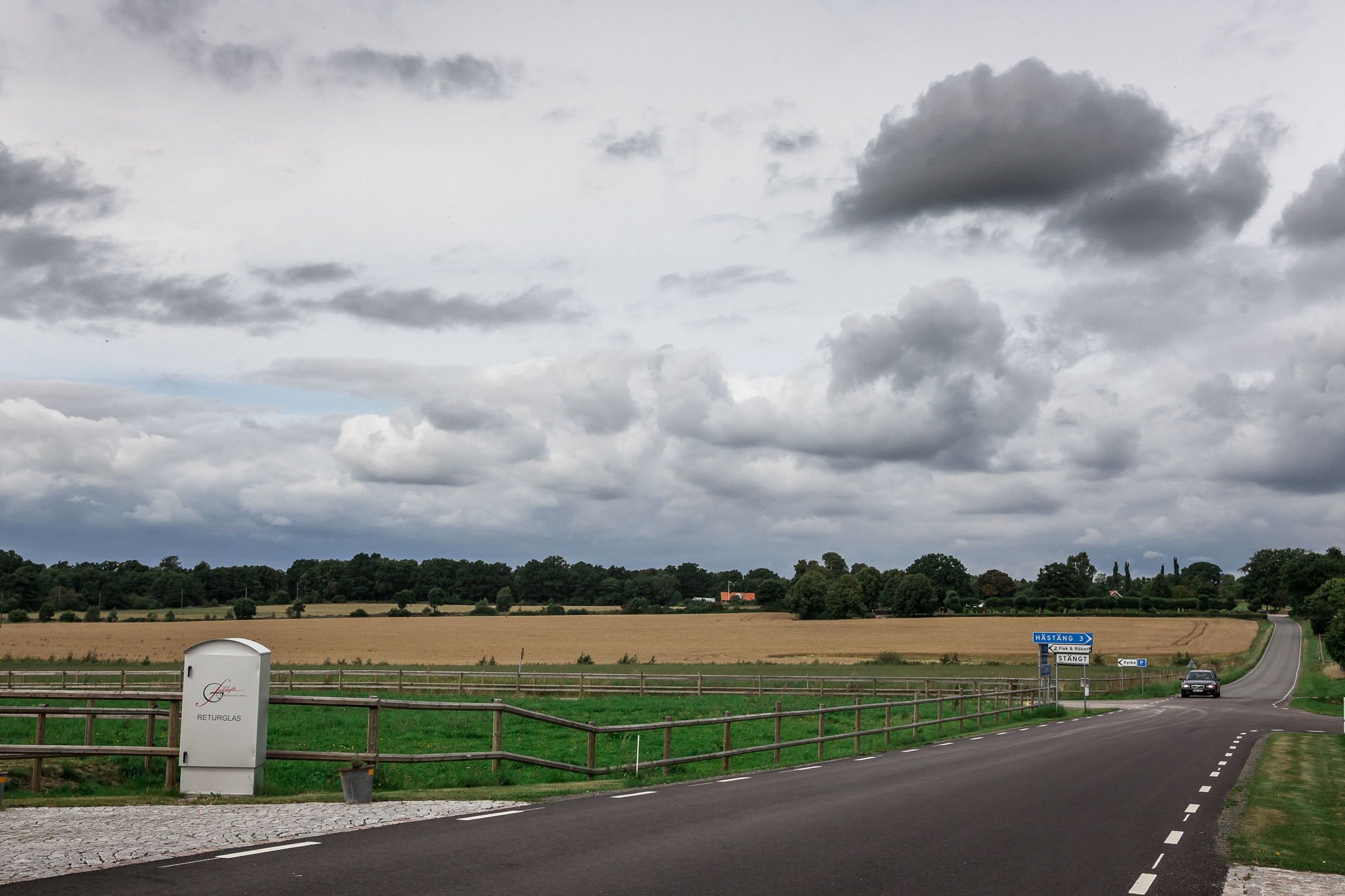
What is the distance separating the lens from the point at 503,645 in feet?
289

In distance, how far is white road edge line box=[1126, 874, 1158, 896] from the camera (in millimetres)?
8359

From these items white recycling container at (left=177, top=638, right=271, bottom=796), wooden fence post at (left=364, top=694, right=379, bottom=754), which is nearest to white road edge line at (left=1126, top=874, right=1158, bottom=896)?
wooden fence post at (left=364, top=694, right=379, bottom=754)

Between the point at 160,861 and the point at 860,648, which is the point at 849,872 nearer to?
the point at 160,861

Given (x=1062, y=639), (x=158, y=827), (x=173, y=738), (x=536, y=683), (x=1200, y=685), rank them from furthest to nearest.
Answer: (x=1200, y=685) < (x=536, y=683) < (x=1062, y=639) < (x=173, y=738) < (x=158, y=827)

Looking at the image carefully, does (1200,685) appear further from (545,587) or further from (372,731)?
(545,587)

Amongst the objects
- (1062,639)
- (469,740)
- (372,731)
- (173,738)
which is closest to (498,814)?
(372,731)

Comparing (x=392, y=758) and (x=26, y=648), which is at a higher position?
(x=392, y=758)

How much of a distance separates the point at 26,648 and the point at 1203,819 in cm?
8580

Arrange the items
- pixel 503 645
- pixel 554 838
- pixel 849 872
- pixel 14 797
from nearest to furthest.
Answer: pixel 849 872 < pixel 554 838 < pixel 14 797 < pixel 503 645

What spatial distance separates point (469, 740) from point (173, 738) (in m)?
12.1

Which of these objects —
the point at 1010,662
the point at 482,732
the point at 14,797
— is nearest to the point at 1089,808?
the point at 14,797

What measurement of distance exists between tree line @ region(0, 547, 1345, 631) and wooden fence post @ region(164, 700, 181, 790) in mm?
130329

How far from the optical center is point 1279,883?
29.0 ft

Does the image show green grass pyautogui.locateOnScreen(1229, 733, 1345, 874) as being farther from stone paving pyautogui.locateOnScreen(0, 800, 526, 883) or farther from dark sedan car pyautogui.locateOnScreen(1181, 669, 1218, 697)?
dark sedan car pyautogui.locateOnScreen(1181, 669, 1218, 697)
